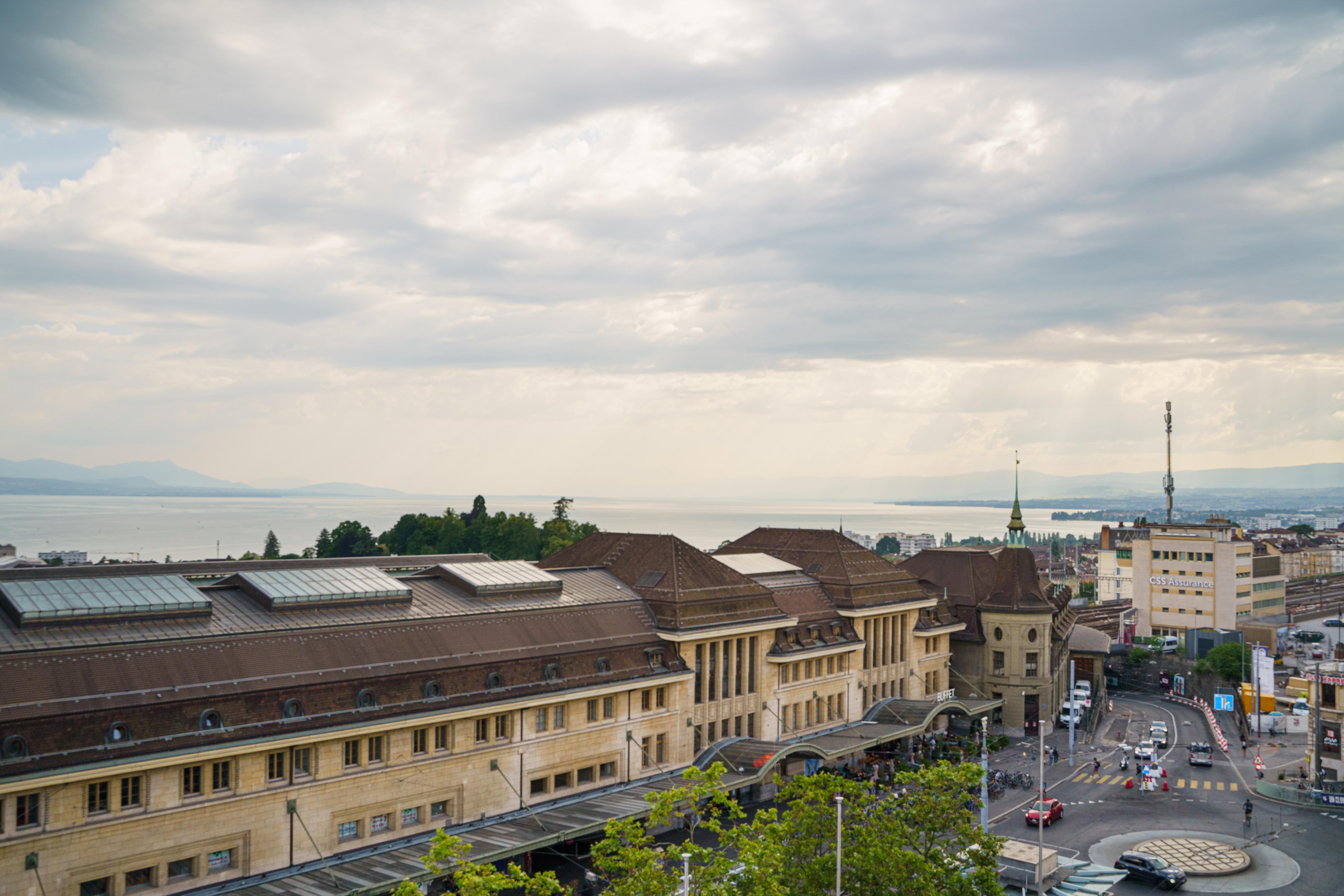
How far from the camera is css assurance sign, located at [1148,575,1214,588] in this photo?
156m

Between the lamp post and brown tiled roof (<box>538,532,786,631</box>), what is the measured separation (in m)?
29.3

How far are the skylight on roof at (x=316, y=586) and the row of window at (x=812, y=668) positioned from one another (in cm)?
3093

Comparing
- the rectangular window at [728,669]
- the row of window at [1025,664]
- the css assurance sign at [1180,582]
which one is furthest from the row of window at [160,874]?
the css assurance sign at [1180,582]

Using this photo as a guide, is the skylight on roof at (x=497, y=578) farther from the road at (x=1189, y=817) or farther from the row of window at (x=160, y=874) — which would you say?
the road at (x=1189, y=817)

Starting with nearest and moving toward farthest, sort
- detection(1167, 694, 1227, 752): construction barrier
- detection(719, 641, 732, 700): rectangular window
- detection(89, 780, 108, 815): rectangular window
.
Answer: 1. detection(89, 780, 108, 815): rectangular window
2. detection(719, 641, 732, 700): rectangular window
3. detection(1167, 694, 1227, 752): construction barrier

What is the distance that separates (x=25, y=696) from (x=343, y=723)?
529 inches

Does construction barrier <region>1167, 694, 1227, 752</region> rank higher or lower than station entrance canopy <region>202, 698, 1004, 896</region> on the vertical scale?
lower

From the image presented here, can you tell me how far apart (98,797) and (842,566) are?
62315 millimetres

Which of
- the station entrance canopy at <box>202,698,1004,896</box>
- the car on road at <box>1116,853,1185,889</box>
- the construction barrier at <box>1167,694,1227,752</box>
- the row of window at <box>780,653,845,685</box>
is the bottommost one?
the construction barrier at <box>1167,694,1227,752</box>

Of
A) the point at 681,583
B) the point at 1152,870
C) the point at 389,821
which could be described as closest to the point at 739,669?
the point at 681,583

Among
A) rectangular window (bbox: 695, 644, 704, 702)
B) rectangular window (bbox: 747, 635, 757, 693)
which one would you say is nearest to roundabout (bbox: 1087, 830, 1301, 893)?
rectangular window (bbox: 747, 635, 757, 693)

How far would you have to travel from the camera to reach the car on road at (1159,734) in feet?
322

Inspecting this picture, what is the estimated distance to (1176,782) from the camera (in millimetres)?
83125

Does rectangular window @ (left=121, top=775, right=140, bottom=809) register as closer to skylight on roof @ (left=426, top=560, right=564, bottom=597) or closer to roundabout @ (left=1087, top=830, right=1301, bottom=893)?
skylight on roof @ (left=426, top=560, right=564, bottom=597)
